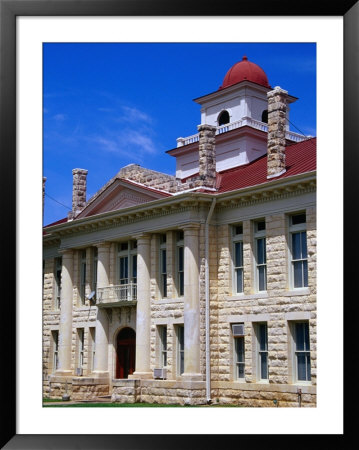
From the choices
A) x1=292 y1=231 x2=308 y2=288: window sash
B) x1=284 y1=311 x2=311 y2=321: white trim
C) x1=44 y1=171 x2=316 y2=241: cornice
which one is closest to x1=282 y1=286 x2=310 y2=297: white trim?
x1=292 y1=231 x2=308 y2=288: window sash

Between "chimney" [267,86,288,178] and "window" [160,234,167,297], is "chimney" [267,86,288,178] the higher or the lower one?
the higher one

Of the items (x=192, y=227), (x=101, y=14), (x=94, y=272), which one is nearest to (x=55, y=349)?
(x=94, y=272)

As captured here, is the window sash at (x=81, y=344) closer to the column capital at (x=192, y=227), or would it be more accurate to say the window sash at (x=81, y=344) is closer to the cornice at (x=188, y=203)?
the cornice at (x=188, y=203)

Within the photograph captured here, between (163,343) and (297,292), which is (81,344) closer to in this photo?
(163,343)

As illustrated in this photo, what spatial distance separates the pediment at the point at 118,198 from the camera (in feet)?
98.1

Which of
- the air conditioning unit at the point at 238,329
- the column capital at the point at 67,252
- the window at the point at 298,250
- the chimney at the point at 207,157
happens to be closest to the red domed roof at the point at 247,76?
the chimney at the point at 207,157

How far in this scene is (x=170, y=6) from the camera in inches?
507

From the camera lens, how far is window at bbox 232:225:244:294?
27.2 meters

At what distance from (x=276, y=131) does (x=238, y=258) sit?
458 centimetres

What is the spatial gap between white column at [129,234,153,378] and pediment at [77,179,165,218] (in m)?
1.53

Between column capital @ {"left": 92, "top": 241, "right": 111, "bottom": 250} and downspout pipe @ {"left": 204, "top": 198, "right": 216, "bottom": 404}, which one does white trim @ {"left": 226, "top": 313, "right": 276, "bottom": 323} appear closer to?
downspout pipe @ {"left": 204, "top": 198, "right": 216, "bottom": 404}

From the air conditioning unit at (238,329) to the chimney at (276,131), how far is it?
5.13 meters
